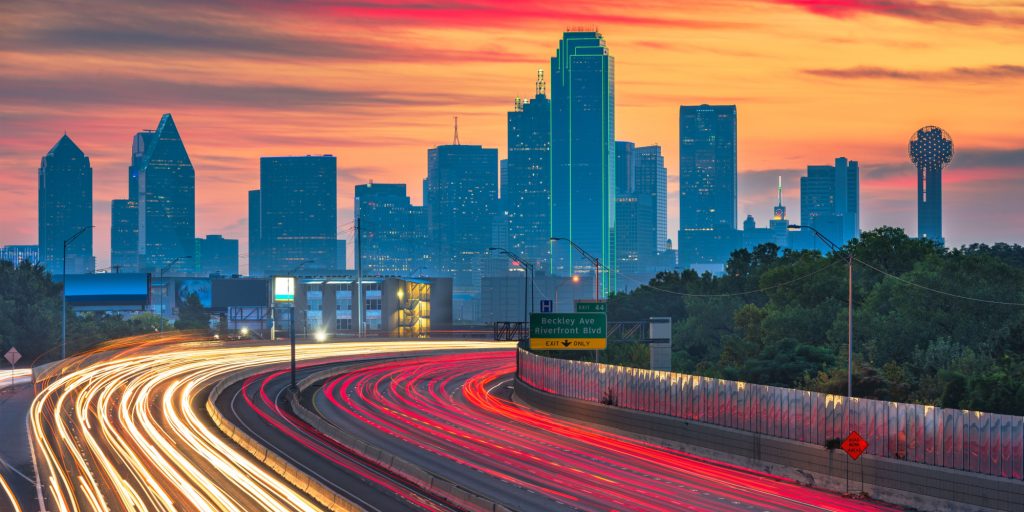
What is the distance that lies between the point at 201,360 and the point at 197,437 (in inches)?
1995

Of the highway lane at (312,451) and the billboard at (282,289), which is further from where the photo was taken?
the billboard at (282,289)

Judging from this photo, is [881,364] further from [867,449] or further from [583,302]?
[867,449]

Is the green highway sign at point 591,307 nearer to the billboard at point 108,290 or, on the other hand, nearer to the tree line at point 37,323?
the tree line at point 37,323

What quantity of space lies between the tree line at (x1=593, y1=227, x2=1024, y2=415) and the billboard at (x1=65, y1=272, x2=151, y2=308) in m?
97.5

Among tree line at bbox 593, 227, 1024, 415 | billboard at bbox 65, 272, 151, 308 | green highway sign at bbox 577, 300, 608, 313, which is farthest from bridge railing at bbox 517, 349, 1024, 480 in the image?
billboard at bbox 65, 272, 151, 308

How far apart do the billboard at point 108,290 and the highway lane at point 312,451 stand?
11882 cm

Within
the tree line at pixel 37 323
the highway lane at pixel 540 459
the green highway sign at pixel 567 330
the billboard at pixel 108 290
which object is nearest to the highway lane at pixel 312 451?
the highway lane at pixel 540 459

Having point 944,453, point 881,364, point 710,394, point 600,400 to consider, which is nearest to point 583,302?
point 600,400

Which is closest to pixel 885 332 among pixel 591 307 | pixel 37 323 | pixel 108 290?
pixel 591 307

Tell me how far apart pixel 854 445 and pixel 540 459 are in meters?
13.2

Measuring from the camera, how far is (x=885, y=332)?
89188mm

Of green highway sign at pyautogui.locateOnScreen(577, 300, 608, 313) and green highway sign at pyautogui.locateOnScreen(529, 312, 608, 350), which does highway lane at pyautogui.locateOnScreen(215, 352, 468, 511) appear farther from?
green highway sign at pyautogui.locateOnScreen(577, 300, 608, 313)

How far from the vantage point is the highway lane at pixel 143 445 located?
37.8 meters

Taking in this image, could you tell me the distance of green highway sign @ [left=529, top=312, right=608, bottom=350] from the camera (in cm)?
6875
